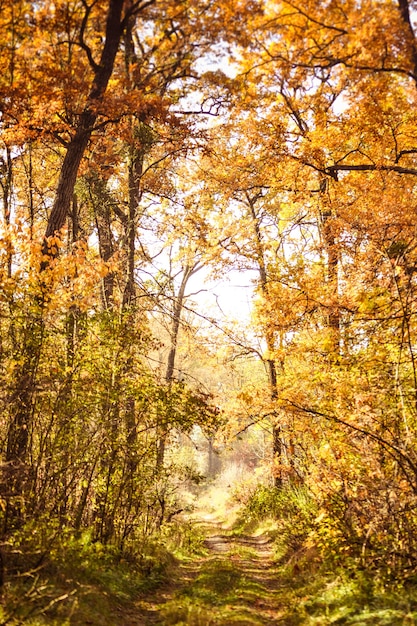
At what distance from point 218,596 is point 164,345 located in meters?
3.83

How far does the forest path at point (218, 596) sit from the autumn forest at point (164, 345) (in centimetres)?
16

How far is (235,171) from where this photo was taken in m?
11.5

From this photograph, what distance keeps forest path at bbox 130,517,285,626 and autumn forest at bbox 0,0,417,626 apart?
16 cm

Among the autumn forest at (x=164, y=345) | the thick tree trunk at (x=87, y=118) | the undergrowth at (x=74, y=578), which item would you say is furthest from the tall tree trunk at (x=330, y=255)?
the undergrowth at (x=74, y=578)

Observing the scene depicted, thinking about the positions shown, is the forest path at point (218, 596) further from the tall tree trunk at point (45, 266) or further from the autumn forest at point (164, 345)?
the tall tree trunk at point (45, 266)

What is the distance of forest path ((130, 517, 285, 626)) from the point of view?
4.95 meters

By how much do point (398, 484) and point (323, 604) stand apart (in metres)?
1.69

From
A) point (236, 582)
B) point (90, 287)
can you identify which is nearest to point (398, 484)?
point (236, 582)

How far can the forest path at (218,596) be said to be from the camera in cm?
495

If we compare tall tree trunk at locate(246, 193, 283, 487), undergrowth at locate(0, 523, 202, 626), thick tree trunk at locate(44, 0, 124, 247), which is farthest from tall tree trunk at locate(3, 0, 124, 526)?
tall tree trunk at locate(246, 193, 283, 487)

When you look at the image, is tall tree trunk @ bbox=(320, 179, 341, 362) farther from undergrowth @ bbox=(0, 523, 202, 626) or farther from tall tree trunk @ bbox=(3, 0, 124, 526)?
undergrowth @ bbox=(0, 523, 202, 626)

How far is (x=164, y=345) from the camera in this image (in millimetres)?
7672

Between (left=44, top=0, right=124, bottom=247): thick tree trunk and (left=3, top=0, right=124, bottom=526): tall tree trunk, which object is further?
(left=44, top=0, right=124, bottom=247): thick tree trunk

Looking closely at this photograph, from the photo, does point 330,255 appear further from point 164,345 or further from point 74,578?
point 74,578
